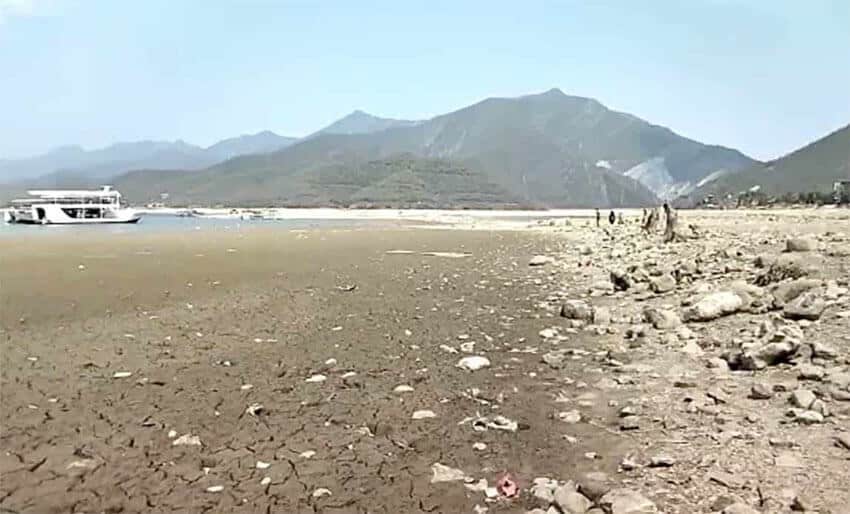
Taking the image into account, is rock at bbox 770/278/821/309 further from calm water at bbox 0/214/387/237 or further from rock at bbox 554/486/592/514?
calm water at bbox 0/214/387/237

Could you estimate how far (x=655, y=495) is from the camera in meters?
4.84

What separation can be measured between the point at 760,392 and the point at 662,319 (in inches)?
147

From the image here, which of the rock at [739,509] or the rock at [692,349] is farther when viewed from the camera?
the rock at [692,349]

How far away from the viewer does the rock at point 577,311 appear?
1164 centimetres

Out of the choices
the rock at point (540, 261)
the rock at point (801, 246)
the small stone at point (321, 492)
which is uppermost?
the rock at point (801, 246)

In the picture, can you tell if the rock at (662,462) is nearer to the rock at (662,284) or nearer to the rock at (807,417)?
the rock at (807,417)

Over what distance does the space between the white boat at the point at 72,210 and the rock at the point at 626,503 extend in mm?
88653

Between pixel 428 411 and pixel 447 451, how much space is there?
3.71 ft

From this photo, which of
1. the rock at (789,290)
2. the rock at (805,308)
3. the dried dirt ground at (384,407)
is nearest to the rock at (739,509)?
the dried dirt ground at (384,407)

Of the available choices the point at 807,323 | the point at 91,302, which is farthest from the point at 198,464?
the point at 91,302

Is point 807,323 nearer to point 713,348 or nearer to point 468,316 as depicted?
point 713,348

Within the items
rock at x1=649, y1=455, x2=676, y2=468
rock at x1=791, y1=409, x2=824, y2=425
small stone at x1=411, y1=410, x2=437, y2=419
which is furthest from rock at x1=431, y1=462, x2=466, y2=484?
rock at x1=791, y1=409, x2=824, y2=425

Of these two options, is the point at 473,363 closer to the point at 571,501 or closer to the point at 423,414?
the point at 423,414

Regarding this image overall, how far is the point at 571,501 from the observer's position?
4.79m
